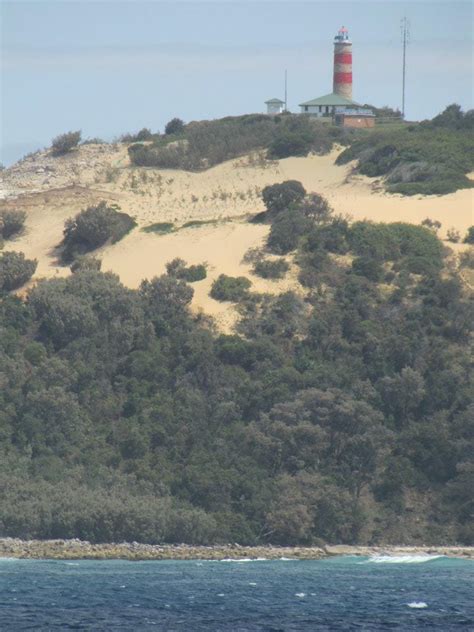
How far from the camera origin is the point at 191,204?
78.3 metres

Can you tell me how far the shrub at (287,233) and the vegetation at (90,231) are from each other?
7.08 metres

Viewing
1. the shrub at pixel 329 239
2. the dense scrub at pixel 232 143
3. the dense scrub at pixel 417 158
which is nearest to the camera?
the shrub at pixel 329 239

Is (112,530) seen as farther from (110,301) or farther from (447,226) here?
(447,226)

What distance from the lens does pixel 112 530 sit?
51.1 m

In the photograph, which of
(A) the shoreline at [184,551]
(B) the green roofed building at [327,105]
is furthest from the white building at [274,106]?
(A) the shoreline at [184,551]

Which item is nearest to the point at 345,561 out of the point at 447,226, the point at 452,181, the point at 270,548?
the point at 270,548

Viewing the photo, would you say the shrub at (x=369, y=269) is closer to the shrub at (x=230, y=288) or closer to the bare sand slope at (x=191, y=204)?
the bare sand slope at (x=191, y=204)

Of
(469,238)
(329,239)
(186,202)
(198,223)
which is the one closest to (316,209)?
(329,239)

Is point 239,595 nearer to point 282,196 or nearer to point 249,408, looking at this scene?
point 249,408

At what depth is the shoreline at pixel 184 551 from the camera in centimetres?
4975

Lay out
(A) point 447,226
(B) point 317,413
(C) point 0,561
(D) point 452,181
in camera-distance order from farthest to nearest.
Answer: (D) point 452,181 < (A) point 447,226 < (B) point 317,413 < (C) point 0,561

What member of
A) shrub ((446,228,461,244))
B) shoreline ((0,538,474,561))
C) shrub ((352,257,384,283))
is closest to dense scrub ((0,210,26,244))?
shrub ((352,257,384,283))

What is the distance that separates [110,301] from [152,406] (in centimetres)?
616

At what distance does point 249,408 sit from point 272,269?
1015 centimetres
